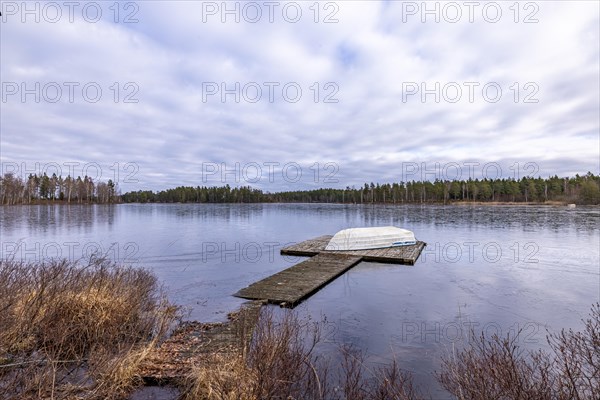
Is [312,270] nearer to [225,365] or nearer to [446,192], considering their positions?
[225,365]

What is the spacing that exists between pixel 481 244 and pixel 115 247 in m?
29.5

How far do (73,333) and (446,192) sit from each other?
15516 centimetres

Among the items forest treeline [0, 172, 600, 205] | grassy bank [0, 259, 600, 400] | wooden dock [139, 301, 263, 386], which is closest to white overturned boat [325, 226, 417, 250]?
wooden dock [139, 301, 263, 386]

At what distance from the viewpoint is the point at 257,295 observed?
45.4 ft

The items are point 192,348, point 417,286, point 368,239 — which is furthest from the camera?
point 368,239

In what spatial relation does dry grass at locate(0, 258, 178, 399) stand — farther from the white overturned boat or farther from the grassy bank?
the white overturned boat

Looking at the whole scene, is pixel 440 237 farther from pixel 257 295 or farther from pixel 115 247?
pixel 115 247

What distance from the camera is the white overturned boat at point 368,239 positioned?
24172mm

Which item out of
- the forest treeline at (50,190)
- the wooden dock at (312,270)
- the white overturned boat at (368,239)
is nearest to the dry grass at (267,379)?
the wooden dock at (312,270)

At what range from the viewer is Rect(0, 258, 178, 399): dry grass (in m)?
5.62

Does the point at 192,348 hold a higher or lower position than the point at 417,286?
higher

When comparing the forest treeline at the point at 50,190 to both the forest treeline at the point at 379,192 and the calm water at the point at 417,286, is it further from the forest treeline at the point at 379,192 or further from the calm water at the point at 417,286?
the calm water at the point at 417,286

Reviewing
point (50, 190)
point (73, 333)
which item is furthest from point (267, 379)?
point (50, 190)

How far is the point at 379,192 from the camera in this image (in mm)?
172375
